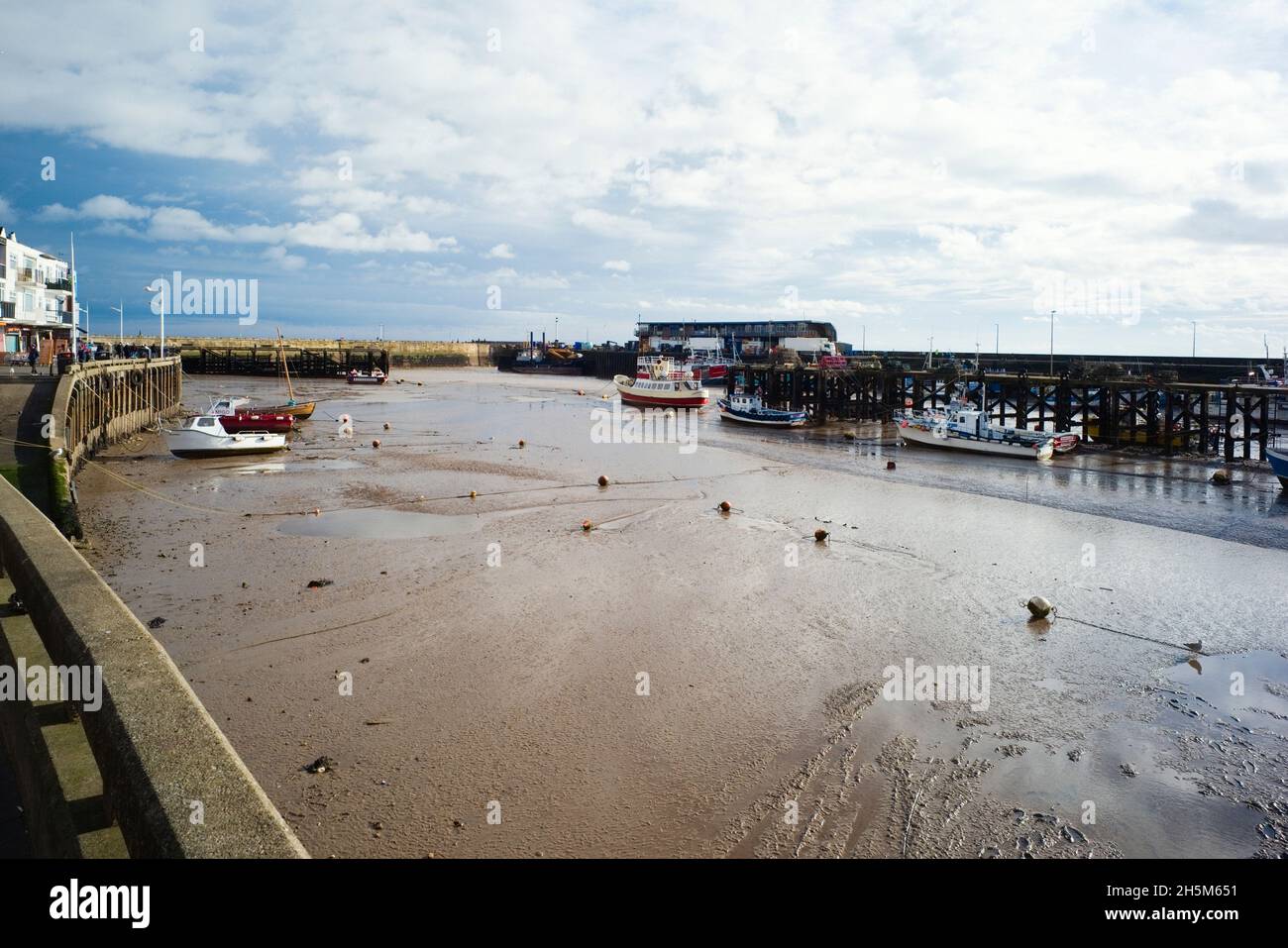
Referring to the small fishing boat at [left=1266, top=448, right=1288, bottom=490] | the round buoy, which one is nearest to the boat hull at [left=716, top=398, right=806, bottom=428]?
the small fishing boat at [left=1266, top=448, right=1288, bottom=490]

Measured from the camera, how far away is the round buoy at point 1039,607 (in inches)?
572

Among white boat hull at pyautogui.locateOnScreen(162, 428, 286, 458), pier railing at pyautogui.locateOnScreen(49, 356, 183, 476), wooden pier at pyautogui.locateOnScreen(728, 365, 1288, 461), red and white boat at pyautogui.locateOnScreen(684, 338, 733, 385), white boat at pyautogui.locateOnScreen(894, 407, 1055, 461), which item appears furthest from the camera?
red and white boat at pyautogui.locateOnScreen(684, 338, 733, 385)

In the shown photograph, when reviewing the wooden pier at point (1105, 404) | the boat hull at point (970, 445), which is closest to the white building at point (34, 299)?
the boat hull at point (970, 445)

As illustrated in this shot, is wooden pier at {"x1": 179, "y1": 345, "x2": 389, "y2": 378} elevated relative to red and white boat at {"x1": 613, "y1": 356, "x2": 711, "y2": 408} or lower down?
elevated

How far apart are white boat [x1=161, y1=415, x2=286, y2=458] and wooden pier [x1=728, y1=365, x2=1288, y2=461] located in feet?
129

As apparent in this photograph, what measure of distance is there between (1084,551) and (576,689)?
48.7 feet

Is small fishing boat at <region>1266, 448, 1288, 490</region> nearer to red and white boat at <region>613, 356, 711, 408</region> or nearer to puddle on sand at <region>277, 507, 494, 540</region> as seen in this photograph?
puddle on sand at <region>277, 507, 494, 540</region>

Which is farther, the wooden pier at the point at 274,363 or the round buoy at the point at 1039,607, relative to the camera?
the wooden pier at the point at 274,363

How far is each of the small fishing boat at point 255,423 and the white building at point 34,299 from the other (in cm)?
2539

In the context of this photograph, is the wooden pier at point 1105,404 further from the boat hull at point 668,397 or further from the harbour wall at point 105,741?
the harbour wall at point 105,741

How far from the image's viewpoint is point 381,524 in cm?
2066

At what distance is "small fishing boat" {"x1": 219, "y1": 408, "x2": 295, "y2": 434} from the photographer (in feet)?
114

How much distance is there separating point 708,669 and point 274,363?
98.3 meters

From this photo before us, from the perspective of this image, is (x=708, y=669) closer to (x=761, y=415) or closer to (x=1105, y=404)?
(x=1105, y=404)
